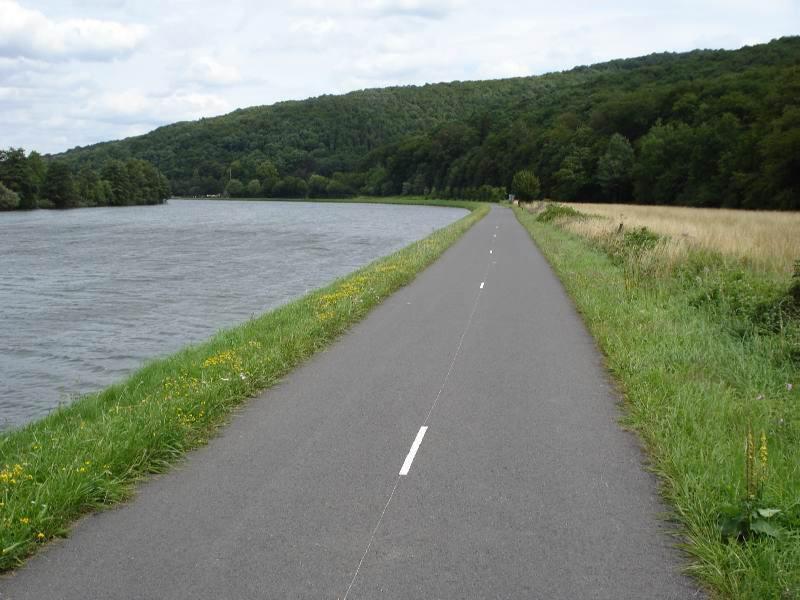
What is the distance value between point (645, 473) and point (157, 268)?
1090 inches

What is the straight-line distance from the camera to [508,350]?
1169 cm

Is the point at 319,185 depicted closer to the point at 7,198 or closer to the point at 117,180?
the point at 117,180

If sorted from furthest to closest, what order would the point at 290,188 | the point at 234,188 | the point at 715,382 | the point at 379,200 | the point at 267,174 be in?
the point at 290,188 → the point at 234,188 → the point at 267,174 → the point at 379,200 → the point at 715,382

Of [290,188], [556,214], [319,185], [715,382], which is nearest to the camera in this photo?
[715,382]

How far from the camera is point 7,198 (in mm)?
100812

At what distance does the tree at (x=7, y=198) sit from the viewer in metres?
100

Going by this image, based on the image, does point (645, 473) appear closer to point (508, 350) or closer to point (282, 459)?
point (282, 459)

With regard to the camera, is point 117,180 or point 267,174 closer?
point 117,180

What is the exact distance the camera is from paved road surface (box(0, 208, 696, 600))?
4598mm

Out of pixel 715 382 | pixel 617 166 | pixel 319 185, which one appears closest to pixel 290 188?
pixel 319 185

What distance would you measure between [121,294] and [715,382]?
18.9 metres

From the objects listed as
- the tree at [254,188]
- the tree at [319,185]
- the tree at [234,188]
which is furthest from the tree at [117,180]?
the tree at [319,185]

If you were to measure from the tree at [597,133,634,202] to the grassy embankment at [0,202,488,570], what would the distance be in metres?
90.0

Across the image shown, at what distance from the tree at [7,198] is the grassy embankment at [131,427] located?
101m
